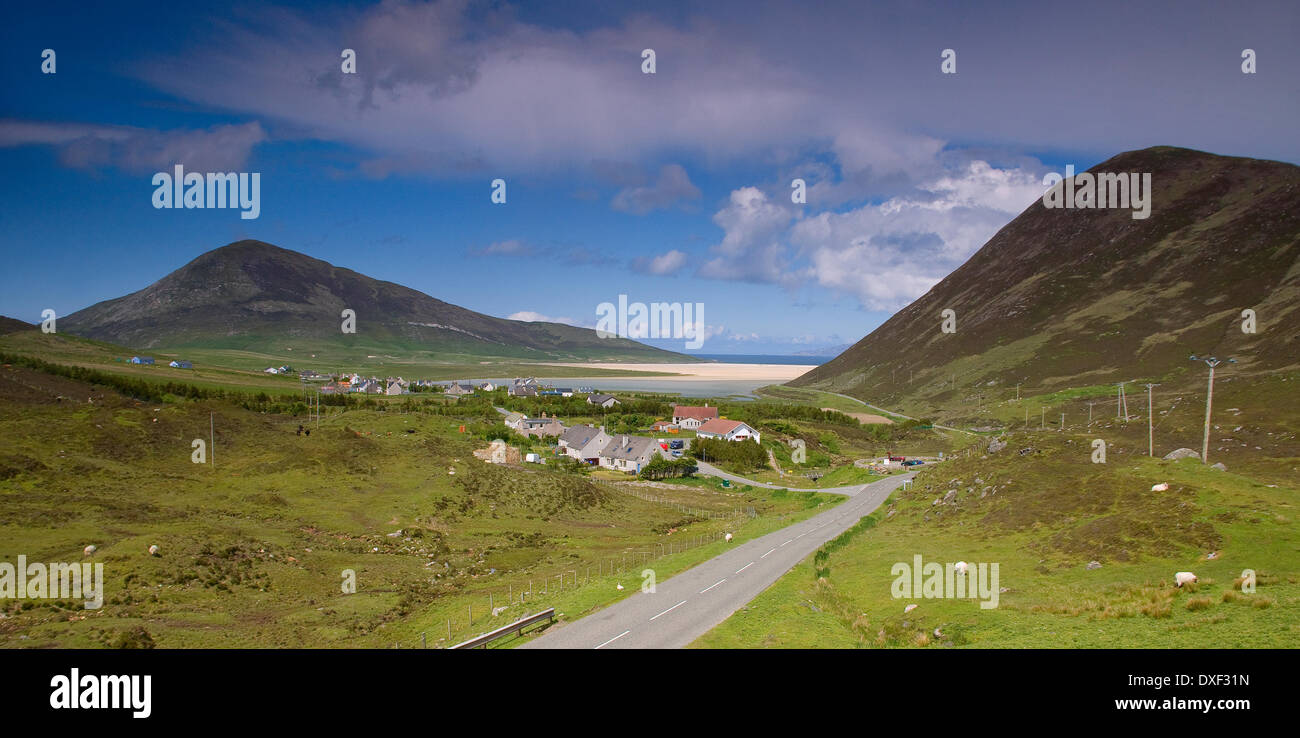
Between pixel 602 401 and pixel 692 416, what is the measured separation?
3606 cm

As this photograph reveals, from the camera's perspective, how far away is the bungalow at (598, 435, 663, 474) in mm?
98000

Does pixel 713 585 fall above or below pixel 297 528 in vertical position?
above

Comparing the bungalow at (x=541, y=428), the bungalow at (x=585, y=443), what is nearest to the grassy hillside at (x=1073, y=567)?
the bungalow at (x=585, y=443)

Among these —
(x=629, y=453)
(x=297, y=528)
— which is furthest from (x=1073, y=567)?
(x=629, y=453)

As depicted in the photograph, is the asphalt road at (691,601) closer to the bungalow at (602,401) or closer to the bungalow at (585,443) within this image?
the bungalow at (585,443)

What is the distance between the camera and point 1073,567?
90.3 feet

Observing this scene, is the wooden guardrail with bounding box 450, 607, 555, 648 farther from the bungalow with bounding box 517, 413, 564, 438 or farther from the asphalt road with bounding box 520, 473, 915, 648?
the bungalow with bounding box 517, 413, 564, 438

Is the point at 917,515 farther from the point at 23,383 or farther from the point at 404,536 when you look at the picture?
the point at 23,383

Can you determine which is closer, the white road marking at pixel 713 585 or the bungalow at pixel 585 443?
the white road marking at pixel 713 585

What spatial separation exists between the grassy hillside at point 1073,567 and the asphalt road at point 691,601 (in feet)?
4.11

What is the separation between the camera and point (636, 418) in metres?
137

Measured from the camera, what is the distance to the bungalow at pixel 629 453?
98.0 m

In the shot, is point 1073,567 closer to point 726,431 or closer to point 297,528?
point 297,528
